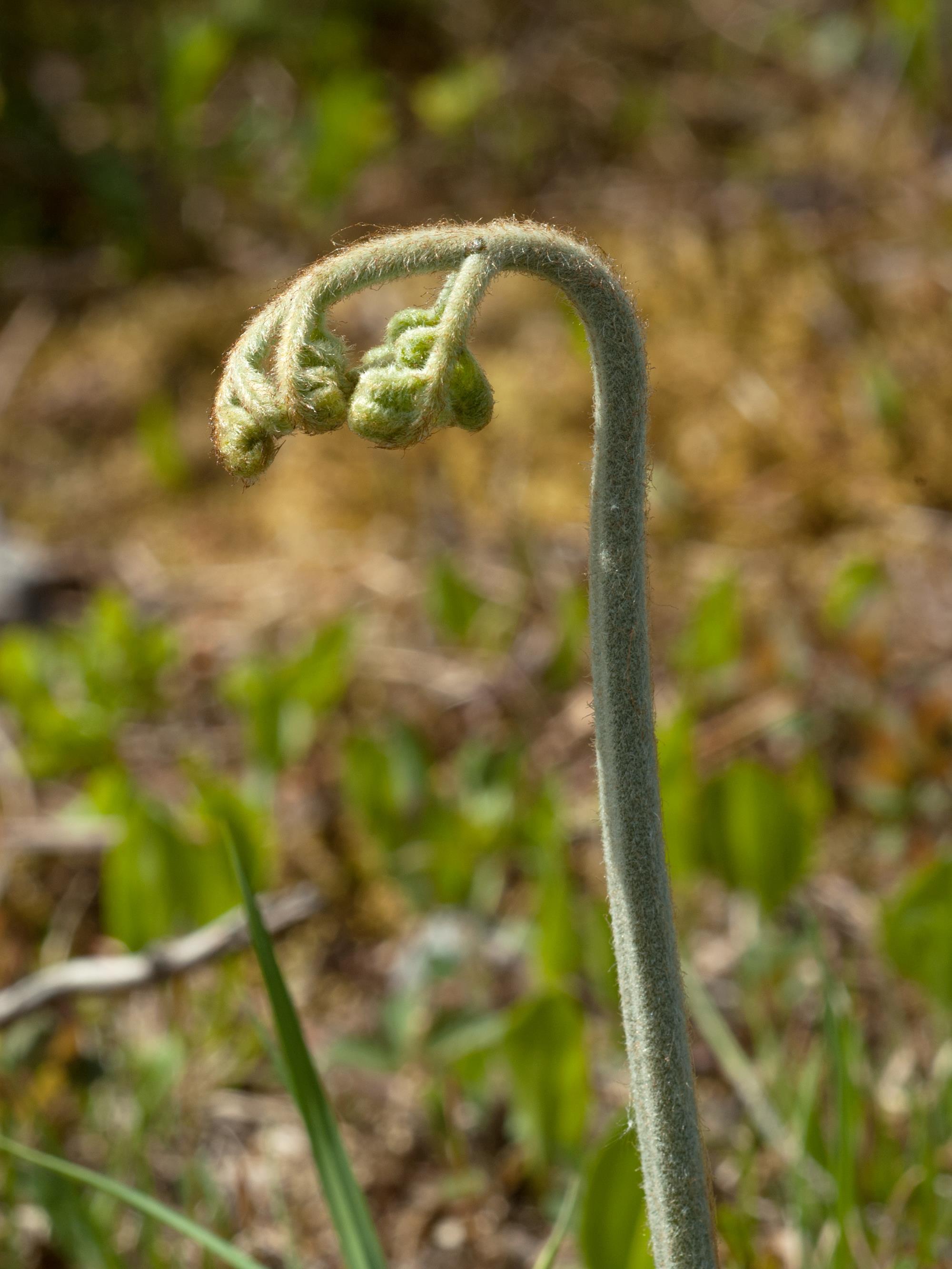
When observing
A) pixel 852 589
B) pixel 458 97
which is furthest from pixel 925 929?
pixel 458 97

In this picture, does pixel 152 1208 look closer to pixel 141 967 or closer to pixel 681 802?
pixel 141 967

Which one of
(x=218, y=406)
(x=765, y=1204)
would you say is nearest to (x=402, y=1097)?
(x=765, y=1204)

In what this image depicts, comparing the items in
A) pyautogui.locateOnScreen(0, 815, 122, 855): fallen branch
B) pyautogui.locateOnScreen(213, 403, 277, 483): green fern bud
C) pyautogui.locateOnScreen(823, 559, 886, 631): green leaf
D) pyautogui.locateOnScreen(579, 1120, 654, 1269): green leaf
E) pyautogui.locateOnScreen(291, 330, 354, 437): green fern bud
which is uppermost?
pyautogui.locateOnScreen(291, 330, 354, 437): green fern bud

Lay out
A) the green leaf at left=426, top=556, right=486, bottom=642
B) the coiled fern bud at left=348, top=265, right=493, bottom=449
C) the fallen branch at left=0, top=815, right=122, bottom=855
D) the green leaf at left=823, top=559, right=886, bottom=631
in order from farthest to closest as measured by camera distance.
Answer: the green leaf at left=426, top=556, right=486, bottom=642
the green leaf at left=823, top=559, right=886, bottom=631
the fallen branch at left=0, top=815, right=122, bottom=855
the coiled fern bud at left=348, top=265, right=493, bottom=449

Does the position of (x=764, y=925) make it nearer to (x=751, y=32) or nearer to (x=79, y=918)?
(x=79, y=918)

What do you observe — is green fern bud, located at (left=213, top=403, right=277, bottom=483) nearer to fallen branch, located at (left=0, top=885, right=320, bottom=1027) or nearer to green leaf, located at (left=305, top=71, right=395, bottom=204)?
fallen branch, located at (left=0, top=885, right=320, bottom=1027)

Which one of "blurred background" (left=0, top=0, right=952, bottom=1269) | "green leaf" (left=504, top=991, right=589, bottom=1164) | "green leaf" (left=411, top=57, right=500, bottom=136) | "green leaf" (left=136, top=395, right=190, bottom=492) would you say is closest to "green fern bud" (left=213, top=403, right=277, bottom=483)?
"blurred background" (left=0, top=0, right=952, bottom=1269)
